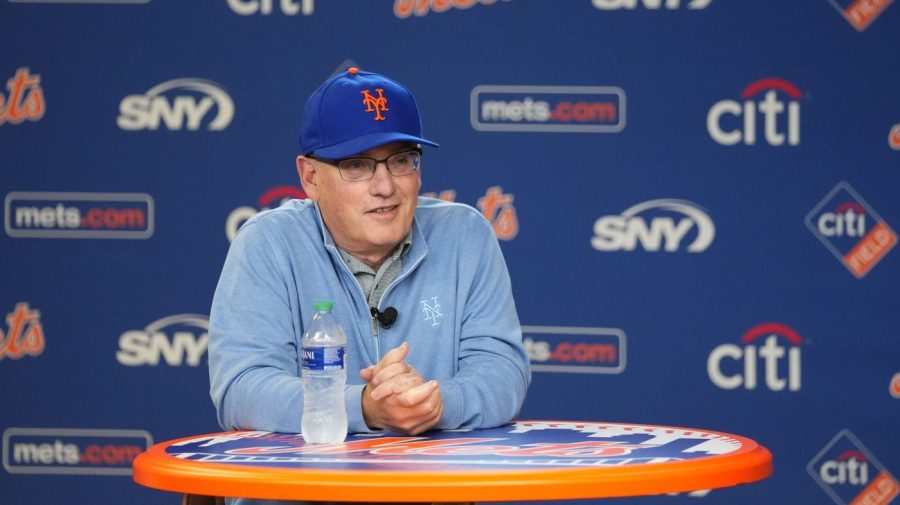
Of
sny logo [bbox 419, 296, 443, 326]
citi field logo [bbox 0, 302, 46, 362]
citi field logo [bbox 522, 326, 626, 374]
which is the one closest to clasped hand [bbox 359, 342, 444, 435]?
sny logo [bbox 419, 296, 443, 326]

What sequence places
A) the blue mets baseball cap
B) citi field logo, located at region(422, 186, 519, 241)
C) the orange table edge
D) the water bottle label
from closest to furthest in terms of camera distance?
the orange table edge, the water bottle label, the blue mets baseball cap, citi field logo, located at region(422, 186, 519, 241)

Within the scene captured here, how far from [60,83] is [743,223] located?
2371 millimetres

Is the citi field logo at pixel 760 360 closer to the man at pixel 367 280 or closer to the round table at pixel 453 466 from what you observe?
the man at pixel 367 280

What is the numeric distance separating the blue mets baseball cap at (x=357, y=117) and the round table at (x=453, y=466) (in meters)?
0.59

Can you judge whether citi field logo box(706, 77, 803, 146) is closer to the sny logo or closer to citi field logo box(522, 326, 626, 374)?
citi field logo box(522, 326, 626, 374)

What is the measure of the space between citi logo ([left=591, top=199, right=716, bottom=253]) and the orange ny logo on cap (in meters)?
1.80

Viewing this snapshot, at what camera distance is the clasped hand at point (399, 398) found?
7.34 ft

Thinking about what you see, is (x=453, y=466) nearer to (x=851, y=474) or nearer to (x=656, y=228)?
(x=656, y=228)

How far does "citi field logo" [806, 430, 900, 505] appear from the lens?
4.16 meters

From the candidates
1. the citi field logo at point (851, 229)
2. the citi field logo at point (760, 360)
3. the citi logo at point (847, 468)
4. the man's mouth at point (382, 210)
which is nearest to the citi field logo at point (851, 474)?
the citi logo at point (847, 468)

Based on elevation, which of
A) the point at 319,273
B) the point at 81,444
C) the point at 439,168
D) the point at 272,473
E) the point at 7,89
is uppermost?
the point at 7,89

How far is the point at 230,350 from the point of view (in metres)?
2.45

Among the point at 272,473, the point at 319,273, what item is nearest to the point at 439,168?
the point at 319,273

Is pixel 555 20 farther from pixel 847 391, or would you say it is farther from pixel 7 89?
pixel 7 89
